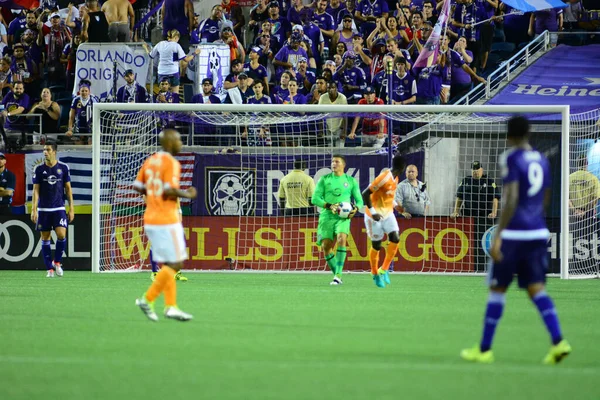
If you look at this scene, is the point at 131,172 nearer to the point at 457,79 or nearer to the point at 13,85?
the point at 13,85

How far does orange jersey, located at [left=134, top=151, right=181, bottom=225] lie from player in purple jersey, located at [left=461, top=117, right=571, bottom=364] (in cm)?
375

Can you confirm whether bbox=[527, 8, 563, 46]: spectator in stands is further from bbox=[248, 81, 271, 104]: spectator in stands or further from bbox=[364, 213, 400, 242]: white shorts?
bbox=[364, 213, 400, 242]: white shorts

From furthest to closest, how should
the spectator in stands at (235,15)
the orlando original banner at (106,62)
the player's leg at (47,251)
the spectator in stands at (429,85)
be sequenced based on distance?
the spectator in stands at (235,15) → the orlando original banner at (106,62) → the spectator in stands at (429,85) → the player's leg at (47,251)

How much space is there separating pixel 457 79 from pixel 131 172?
7.92 m

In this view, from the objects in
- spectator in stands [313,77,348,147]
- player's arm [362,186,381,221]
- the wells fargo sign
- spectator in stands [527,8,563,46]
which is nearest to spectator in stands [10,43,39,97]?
the wells fargo sign

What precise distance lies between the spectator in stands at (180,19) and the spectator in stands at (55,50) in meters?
2.83

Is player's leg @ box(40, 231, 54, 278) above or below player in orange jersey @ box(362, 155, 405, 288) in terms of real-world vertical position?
below

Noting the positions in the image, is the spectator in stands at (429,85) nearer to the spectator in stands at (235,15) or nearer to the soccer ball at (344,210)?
the spectator in stands at (235,15)

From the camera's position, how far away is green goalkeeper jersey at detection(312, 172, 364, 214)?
17.3m

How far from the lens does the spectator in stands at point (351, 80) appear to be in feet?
77.8

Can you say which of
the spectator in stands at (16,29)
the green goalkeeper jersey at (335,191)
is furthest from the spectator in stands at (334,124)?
the spectator in stands at (16,29)

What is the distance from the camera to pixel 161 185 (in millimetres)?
10820

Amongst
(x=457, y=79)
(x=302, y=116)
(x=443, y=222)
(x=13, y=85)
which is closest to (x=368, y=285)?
(x=443, y=222)

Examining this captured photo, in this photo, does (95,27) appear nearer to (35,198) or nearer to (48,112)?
(48,112)
